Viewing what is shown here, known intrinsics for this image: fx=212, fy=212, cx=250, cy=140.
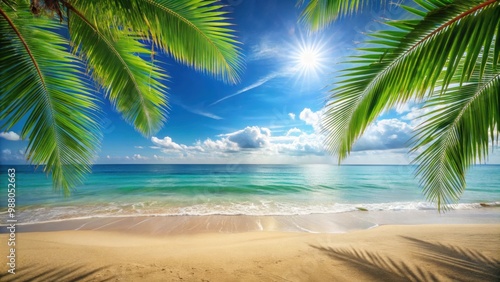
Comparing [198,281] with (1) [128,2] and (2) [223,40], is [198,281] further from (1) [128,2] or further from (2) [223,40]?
(1) [128,2]

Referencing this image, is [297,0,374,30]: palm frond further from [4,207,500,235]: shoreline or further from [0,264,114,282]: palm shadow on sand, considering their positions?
[4,207,500,235]: shoreline

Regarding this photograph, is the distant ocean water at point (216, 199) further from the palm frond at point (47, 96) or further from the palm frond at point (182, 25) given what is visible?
the palm frond at point (47, 96)

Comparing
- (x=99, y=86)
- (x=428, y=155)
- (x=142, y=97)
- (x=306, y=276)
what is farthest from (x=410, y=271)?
(x=99, y=86)

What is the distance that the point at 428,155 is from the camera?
2.84 m

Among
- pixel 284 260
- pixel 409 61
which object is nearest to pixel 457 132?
pixel 409 61

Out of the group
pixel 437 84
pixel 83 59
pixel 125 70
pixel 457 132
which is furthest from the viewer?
pixel 125 70

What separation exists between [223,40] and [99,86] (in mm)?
1947

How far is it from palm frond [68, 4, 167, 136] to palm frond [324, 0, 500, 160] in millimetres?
2297

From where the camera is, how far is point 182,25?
229 cm

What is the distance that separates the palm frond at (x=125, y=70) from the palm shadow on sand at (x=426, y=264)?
4.22m

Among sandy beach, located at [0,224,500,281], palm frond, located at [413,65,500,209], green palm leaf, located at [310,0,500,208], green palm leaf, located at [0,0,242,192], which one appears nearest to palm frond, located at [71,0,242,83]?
green palm leaf, located at [0,0,242,192]

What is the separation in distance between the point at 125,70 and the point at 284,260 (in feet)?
13.5

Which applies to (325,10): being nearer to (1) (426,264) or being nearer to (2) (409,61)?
(2) (409,61)

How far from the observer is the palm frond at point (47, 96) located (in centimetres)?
227
